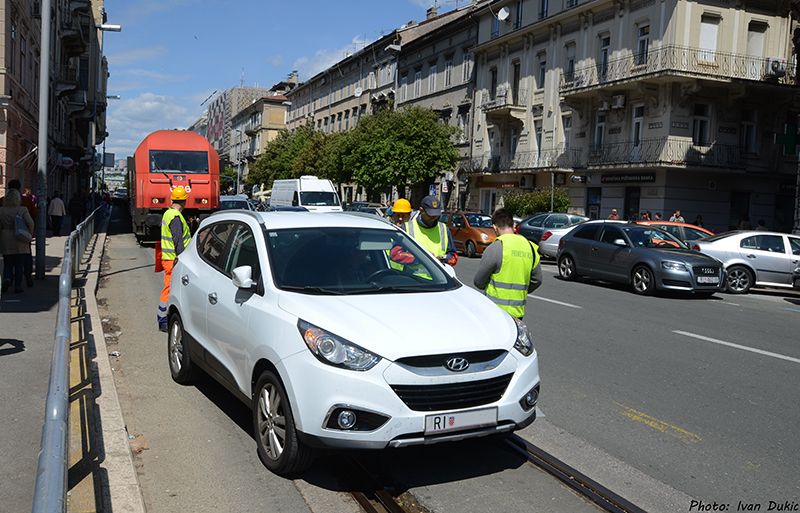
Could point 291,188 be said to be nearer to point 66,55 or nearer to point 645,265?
point 66,55

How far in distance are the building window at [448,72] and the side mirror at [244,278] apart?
45.0 metres

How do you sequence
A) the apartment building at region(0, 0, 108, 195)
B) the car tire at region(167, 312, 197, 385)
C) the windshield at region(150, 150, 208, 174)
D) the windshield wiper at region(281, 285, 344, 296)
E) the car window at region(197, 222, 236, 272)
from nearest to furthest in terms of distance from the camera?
the windshield wiper at region(281, 285, 344, 296)
the car window at region(197, 222, 236, 272)
the car tire at region(167, 312, 197, 385)
the apartment building at region(0, 0, 108, 195)
the windshield at region(150, 150, 208, 174)

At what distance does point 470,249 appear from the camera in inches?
1016

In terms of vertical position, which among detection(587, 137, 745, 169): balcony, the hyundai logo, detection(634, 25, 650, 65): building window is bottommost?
the hyundai logo

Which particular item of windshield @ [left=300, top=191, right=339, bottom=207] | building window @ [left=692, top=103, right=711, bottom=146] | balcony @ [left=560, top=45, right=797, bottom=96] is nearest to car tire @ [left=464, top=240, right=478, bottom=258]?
balcony @ [left=560, top=45, right=797, bottom=96]

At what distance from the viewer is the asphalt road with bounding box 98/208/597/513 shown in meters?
4.54

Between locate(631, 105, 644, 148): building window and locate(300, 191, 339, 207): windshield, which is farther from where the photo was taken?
locate(300, 191, 339, 207): windshield

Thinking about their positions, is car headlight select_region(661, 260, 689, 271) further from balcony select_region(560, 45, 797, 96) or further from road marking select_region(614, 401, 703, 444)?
balcony select_region(560, 45, 797, 96)

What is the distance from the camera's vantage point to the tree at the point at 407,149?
42.7 meters

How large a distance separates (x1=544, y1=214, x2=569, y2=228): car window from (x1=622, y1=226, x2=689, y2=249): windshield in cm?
748

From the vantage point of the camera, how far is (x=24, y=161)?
27953mm

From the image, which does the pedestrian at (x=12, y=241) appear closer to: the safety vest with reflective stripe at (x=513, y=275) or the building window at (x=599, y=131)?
the safety vest with reflective stripe at (x=513, y=275)

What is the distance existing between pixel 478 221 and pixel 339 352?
73.4 ft

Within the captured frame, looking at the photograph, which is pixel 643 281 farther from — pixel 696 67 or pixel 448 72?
pixel 448 72
